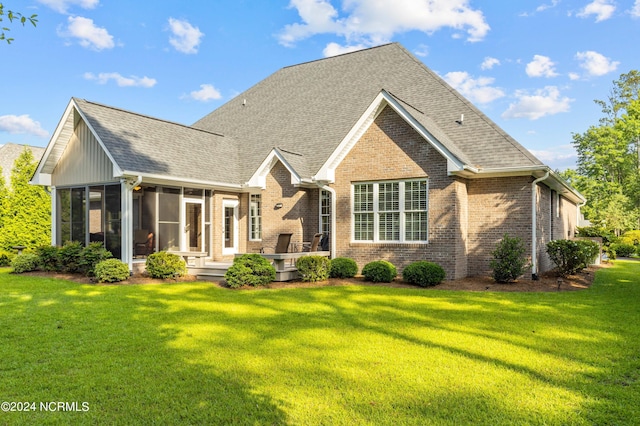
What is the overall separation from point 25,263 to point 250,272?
9086 millimetres

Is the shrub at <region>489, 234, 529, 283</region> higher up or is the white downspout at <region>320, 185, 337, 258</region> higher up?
the white downspout at <region>320, 185, 337, 258</region>

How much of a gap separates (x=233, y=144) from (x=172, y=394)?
16.7 meters

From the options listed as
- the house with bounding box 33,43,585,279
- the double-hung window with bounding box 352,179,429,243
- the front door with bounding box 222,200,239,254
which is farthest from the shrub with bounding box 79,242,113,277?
the double-hung window with bounding box 352,179,429,243

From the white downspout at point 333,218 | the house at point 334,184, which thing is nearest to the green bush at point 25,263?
the house at point 334,184

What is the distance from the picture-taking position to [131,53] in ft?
71.7

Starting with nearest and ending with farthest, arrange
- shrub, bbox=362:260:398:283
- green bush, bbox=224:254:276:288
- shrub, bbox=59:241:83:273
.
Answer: green bush, bbox=224:254:276:288 → shrub, bbox=362:260:398:283 → shrub, bbox=59:241:83:273

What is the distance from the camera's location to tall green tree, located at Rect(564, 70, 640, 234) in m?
38.8

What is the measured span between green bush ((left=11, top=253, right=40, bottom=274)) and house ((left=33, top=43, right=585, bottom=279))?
1.15 meters

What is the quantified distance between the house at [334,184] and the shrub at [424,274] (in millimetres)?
907

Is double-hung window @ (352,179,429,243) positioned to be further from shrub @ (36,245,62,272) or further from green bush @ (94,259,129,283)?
shrub @ (36,245,62,272)

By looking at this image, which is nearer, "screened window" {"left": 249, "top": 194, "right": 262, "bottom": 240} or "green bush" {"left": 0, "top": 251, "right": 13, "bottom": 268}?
"screened window" {"left": 249, "top": 194, "right": 262, "bottom": 240}

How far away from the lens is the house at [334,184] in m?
13.4

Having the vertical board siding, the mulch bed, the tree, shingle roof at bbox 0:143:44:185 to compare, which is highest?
shingle roof at bbox 0:143:44:185

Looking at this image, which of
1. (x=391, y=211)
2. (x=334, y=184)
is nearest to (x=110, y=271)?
(x=334, y=184)
